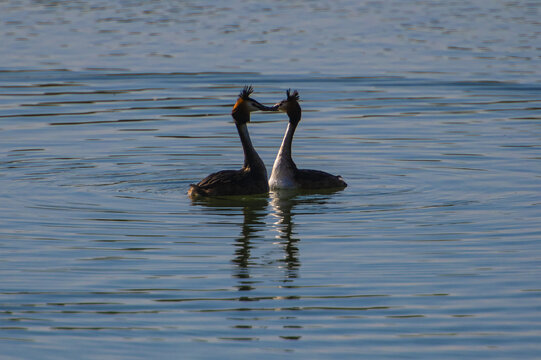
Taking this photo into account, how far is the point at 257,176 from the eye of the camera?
52.1ft

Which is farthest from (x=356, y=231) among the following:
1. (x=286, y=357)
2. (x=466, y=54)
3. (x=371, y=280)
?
(x=466, y=54)

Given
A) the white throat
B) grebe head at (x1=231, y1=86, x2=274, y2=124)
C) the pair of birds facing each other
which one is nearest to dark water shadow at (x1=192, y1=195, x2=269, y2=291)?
the pair of birds facing each other

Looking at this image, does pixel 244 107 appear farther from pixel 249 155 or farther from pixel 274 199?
pixel 274 199

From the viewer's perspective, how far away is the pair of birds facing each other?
1545cm

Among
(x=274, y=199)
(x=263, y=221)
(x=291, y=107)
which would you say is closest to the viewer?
(x=263, y=221)

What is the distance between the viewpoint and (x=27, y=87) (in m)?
25.8

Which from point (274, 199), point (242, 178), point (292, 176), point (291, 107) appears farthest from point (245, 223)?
point (291, 107)

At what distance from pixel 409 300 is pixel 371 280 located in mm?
778

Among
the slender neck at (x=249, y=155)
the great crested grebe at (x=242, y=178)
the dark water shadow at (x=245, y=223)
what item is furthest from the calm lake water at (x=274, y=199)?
the slender neck at (x=249, y=155)

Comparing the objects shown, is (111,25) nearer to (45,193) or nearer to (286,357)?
(45,193)

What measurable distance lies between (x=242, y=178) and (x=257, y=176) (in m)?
0.33

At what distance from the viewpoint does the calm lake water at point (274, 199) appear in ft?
31.3

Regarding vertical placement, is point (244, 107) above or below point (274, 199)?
above

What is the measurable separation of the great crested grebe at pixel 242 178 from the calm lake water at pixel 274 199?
7.5 inches
